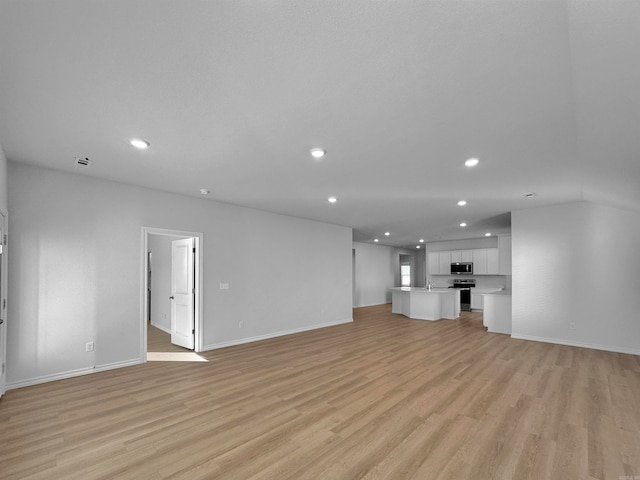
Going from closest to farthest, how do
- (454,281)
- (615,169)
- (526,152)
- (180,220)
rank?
(526,152)
(615,169)
(180,220)
(454,281)

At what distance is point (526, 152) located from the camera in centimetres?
330

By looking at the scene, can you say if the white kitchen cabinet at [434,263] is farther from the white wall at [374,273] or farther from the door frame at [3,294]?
the door frame at [3,294]

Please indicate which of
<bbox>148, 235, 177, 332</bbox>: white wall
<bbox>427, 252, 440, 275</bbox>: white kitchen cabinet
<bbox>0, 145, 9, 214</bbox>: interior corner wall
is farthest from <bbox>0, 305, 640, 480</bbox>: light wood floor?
<bbox>427, 252, 440, 275</bbox>: white kitchen cabinet

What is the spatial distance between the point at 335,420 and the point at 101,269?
3775mm

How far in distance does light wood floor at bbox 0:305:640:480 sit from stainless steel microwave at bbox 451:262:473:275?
240 inches

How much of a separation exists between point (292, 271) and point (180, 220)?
2742mm

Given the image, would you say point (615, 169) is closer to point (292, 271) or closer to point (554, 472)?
point (554, 472)

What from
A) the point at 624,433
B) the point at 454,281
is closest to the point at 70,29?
the point at 624,433

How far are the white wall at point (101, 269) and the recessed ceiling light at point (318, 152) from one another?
2997 millimetres

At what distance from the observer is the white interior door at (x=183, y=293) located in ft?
18.0

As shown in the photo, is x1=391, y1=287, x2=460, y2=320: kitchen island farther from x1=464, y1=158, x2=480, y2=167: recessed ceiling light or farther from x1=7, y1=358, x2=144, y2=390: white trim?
x1=7, y1=358, x2=144, y2=390: white trim

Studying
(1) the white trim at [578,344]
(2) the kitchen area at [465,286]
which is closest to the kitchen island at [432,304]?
(2) the kitchen area at [465,286]

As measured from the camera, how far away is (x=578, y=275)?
18.4ft

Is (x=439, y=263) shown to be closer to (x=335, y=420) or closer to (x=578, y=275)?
(x=578, y=275)
